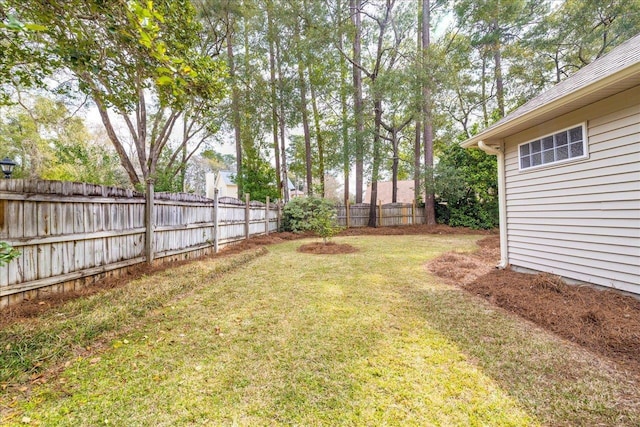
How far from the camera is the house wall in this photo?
3.01 metres

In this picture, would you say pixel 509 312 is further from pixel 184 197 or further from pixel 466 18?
pixel 466 18

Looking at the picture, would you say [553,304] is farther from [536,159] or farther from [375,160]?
[375,160]

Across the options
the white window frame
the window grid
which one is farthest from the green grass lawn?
the window grid

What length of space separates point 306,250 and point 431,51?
10.1 meters

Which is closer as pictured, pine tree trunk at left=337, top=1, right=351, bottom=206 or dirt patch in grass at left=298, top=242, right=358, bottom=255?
dirt patch in grass at left=298, top=242, right=358, bottom=255

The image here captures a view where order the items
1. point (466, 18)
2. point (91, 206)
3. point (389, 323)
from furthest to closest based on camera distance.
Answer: point (466, 18), point (91, 206), point (389, 323)

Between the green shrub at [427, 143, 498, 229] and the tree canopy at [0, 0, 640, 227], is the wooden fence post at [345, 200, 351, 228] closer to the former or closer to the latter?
the tree canopy at [0, 0, 640, 227]

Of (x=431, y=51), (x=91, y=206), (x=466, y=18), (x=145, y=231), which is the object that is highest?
(x=466, y=18)

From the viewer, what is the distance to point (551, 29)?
1164cm

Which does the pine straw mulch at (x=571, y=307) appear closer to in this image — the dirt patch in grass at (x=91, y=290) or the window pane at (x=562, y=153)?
the window pane at (x=562, y=153)

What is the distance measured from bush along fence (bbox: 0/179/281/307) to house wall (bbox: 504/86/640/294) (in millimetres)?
6758

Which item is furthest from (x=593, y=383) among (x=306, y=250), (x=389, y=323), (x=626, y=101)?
(x=306, y=250)

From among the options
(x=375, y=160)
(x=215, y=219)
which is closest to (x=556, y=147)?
(x=215, y=219)

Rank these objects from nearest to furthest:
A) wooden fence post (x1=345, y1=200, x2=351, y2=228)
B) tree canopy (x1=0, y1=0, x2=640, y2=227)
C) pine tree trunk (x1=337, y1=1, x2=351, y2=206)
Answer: tree canopy (x1=0, y1=0, x2=640, y2=227)
pine tree trunk (x1=337, y1=1, x2=351, y2=206)
wooden fence post (x1=345, y1=200, x2=351, y2=228)
